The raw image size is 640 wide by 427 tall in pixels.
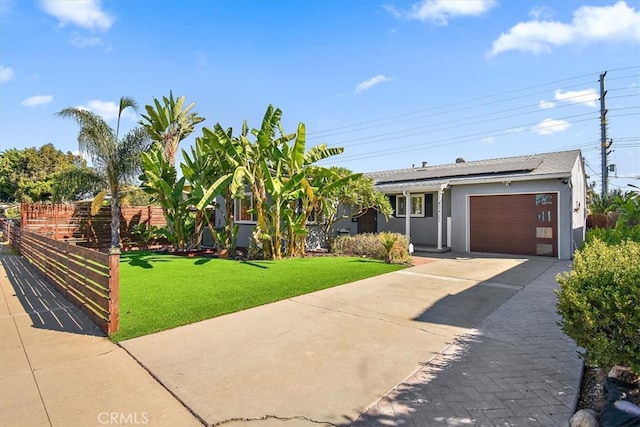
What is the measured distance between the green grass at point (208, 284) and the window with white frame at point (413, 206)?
245 inches

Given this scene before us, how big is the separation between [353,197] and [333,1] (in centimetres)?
677

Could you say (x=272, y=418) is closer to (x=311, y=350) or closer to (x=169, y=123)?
(x=311, y=350)

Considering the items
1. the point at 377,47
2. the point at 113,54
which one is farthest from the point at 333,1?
the point at 113,54

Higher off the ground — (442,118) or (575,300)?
(442,118)

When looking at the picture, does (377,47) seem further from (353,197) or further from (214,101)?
(214,101)

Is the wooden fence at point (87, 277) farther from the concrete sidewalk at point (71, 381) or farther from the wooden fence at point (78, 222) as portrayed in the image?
the wooden fence at point (78, 222)

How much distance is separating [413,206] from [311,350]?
13.8m

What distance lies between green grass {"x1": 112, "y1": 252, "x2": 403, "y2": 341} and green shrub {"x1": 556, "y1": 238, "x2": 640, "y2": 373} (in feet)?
15.8

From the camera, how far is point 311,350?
409cm

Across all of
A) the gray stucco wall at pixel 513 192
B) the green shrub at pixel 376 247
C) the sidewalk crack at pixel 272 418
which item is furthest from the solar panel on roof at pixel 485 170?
the sidewalk crack at pixel 272 418

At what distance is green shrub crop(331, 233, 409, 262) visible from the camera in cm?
1127

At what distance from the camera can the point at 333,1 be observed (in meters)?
10.1

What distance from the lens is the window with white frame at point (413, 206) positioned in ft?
53.8

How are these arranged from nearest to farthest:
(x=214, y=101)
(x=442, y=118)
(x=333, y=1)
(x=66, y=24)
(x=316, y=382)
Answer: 1. (x=316, y=382)
2. (x=66, y=24)
3. (x=333, y=1)
4. (x=214, y=101)
5. (x=442, y=118)
